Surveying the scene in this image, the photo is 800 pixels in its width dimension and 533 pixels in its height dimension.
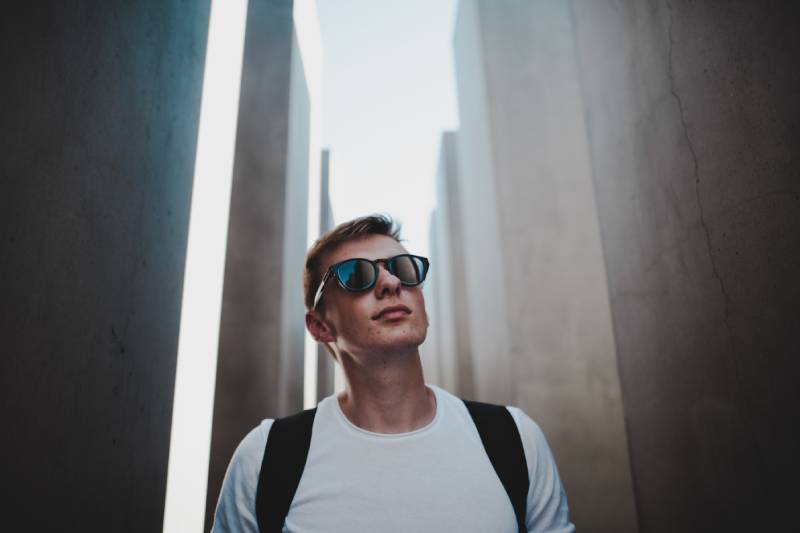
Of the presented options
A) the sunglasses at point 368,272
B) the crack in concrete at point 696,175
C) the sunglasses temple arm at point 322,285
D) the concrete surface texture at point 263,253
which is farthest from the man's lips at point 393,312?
the concrete surface texture at point 263,253

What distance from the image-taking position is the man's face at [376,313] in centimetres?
188

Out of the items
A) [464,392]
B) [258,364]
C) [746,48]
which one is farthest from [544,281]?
[464,392]

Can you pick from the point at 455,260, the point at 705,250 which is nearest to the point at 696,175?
the point at 705,250

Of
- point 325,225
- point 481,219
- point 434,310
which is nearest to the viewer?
point 481,219

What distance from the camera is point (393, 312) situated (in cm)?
195

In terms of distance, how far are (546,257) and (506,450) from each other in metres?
3.57

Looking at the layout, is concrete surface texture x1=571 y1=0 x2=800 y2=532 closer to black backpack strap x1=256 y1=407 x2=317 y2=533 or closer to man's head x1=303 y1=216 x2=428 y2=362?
man's head x1=303 y1=216 x2=428 y2=362

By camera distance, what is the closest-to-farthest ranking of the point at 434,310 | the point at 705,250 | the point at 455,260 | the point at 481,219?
the point at 705,250
the point at 481,219
the point at 455,260
the point at 434,310

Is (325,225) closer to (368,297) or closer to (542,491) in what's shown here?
(368,297)

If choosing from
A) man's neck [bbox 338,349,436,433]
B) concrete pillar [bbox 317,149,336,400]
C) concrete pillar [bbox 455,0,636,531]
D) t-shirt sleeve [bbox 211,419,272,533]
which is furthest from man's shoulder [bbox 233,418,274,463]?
concrete pillar [bbox 317,149,336,400]

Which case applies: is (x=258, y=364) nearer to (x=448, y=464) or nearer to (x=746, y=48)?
(x=448, y=464)

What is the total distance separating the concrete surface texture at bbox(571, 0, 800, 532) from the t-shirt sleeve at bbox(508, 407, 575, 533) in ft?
1.63

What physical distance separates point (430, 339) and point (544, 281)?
56.1 ft

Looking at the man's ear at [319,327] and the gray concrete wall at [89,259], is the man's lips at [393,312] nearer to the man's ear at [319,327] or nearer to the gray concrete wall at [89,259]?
the man's ear at [319,327]
